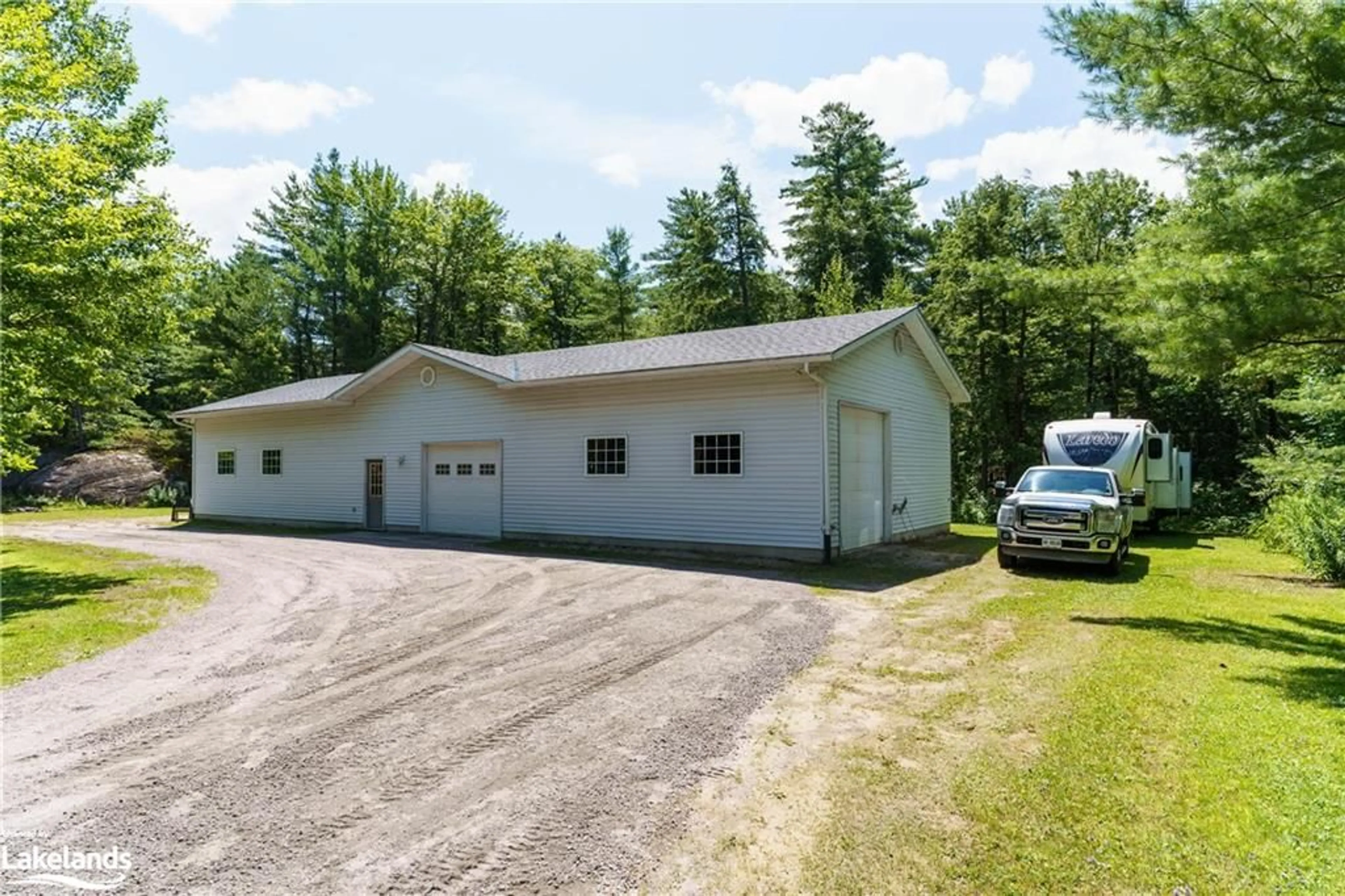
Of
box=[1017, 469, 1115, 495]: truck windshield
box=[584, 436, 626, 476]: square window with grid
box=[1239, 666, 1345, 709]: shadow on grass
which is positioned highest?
box=[584, 436, 626, 476]: square window with grid

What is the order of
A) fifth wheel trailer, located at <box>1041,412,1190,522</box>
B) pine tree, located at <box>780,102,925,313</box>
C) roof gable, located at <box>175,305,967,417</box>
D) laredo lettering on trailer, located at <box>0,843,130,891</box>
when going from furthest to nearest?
pine tree, located at <box>780,102,925,313</box> < fifth wheel trailer, located at <box>1041,412,1190,522</box> < roof gable, located at <box>175,305,967,417</box> < laredo lettering on trailer, located at <box>0,843,130,891</box>

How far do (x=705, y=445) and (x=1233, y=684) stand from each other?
8.66 metres

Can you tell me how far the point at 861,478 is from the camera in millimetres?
13281

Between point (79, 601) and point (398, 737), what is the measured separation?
7.33m

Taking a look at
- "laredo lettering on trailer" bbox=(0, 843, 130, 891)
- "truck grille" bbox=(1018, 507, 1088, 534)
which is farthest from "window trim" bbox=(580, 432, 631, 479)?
"laredo lettering on trailer" bbox=(0, 843, 130, 891)

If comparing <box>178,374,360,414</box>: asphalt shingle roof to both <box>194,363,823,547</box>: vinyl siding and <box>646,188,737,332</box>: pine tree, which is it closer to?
<box>194,363,823,547</box>: vinyl siding

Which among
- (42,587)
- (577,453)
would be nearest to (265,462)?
(42,587)

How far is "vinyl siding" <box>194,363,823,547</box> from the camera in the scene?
39.8 feet

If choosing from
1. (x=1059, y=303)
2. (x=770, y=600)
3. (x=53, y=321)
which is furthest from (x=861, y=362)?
(x=53, y=321)

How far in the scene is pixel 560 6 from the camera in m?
9.65

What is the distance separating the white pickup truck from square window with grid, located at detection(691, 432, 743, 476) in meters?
4.50

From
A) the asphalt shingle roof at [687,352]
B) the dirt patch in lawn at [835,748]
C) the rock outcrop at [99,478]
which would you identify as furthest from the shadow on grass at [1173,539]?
the rock outcrop at [99,478]

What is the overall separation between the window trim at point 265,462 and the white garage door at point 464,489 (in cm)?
623

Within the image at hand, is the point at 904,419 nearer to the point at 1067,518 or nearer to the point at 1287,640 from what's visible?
the point at 1067,518
